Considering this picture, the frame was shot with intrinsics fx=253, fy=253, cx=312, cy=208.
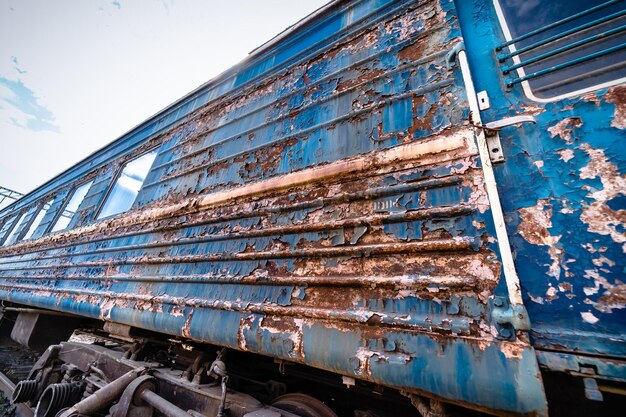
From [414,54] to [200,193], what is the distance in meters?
2.30

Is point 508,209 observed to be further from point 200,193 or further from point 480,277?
point 200,193

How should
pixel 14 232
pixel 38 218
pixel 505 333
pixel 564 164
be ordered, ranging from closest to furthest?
pixel 505 333 < pixel 564 164 < pixel 38 218 < pixel 14 232

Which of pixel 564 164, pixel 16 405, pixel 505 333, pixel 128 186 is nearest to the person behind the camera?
pixel 505 333

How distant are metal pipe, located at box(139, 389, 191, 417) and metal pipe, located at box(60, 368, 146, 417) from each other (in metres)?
0.24

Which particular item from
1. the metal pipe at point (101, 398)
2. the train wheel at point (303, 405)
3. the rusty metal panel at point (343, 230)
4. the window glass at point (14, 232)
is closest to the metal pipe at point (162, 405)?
the metal pipe at point (101, 398)

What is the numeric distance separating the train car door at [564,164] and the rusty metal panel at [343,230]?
4.4 inches

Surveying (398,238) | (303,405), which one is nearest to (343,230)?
(398,238)

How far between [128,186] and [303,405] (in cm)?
441

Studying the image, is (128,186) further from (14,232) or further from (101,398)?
(14,232)

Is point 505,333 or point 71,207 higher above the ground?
point 71,207

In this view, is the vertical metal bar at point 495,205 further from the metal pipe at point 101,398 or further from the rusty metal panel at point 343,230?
the metal pipe at point 101,398

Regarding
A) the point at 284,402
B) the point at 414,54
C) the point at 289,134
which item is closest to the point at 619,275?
the point at 414,54

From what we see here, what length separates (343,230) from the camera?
1.42 metres

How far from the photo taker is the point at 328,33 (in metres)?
2.62
